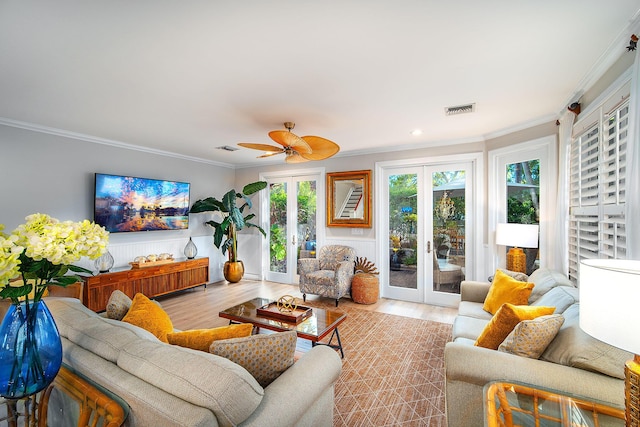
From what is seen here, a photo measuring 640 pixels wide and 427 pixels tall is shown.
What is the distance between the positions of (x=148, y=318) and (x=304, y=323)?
1366 millimetres

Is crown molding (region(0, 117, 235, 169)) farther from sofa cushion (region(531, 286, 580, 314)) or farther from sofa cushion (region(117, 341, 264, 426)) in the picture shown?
sofa cushion (region(531, 286, 580, 314))

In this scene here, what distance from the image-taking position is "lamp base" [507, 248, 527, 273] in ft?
11.3

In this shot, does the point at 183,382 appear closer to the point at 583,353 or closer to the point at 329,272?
the point at 583,353

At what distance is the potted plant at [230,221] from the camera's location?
564cm

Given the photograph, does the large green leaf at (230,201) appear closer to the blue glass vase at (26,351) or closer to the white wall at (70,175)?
the white wall at (70,175)

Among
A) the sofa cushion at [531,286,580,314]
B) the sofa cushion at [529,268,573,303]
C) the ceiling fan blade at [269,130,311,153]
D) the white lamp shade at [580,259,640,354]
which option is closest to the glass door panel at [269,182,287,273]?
the ceiling fan blade at [269,130,311,153]

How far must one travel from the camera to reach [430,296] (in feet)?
15.1

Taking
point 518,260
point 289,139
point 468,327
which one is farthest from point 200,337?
point 518,260

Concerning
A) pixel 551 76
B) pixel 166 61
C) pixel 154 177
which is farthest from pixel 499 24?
pixel 154 177

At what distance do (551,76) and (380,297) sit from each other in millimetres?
3736

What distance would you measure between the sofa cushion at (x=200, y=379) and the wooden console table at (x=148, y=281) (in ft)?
9.42

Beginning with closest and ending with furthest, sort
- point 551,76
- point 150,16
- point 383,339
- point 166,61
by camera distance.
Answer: point 150,16 < point 166,61 < point 551,76 < point 383,339

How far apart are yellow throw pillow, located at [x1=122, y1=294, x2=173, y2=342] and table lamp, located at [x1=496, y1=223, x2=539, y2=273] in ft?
11.7

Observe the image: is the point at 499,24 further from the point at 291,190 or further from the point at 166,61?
the point at 291,190
